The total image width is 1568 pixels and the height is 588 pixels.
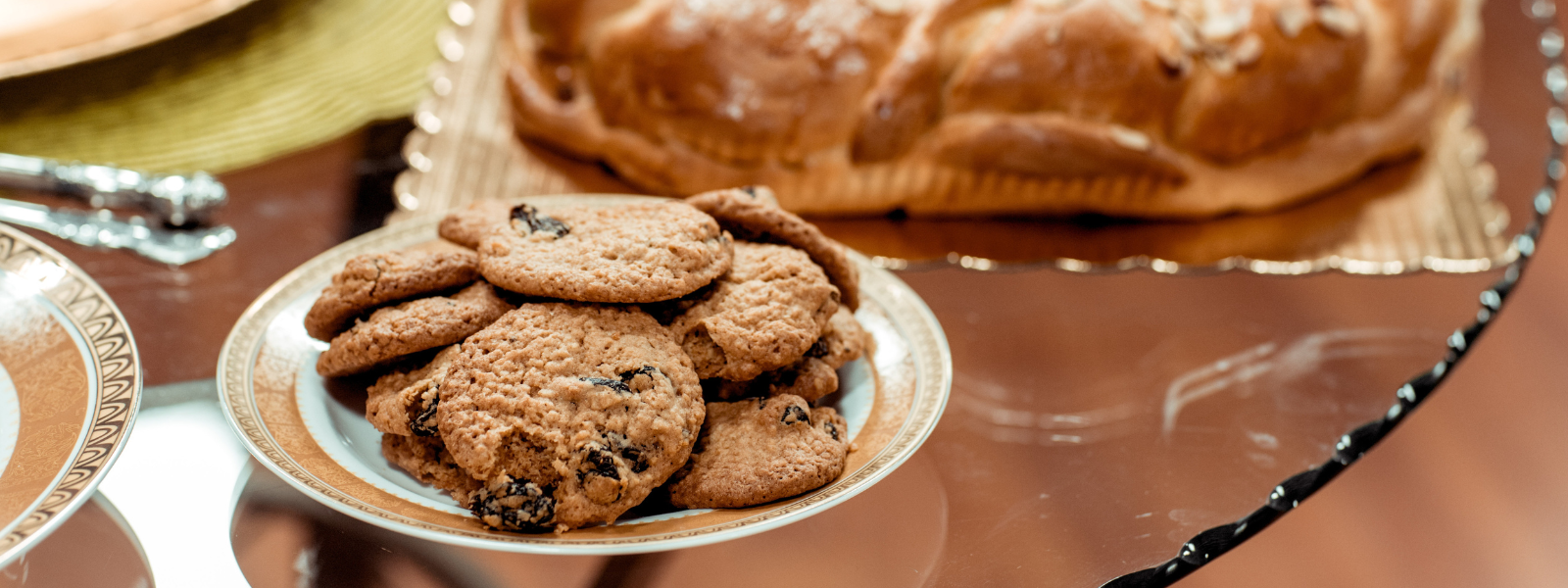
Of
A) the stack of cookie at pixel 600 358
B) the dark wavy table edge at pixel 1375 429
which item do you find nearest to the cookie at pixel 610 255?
the stack of cookie at pixel 600 358

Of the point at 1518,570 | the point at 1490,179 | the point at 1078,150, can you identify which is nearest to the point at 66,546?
the point at 1078,150

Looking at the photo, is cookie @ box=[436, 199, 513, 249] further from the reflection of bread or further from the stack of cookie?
the reflection of bread

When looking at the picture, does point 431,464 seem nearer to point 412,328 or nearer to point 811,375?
point 412,328

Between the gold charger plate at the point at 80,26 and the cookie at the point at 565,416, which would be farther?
the gold charger plate at the point at 80,26

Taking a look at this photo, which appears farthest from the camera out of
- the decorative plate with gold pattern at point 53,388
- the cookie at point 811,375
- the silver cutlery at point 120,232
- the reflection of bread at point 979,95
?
the reflection of bread at point 979,95

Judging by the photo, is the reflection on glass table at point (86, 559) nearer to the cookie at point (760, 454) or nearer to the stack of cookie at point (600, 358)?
the stack of cookie at point (600, 358)

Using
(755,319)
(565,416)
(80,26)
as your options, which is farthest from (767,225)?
(80,26)

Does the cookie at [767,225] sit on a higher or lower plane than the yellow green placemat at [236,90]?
higher

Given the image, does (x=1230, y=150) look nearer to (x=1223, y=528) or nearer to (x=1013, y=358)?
(x=1013, y=358)
